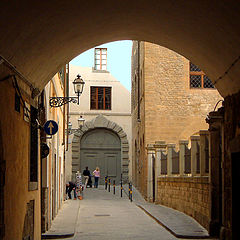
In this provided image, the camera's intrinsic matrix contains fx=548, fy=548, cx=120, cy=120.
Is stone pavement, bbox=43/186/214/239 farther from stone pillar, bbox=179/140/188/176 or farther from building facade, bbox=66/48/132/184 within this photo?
building facade, bbox=66/48/132/184

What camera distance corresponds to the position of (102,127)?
34.8 metres

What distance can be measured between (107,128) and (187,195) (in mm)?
18923

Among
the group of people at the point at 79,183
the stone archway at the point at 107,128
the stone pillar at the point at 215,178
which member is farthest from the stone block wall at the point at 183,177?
the stone archway at the point at 107,128

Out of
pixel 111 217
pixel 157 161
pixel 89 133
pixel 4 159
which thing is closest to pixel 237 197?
pixel 4 159

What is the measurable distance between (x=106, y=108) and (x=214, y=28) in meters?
27.5

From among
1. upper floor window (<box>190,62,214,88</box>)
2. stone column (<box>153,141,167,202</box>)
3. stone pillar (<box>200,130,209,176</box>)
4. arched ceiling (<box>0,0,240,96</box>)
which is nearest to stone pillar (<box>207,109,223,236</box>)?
stone pillar (<box>200,130,209,176</box>)

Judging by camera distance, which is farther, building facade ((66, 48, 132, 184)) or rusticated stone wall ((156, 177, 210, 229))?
building facade ((66, 48, 132, 184))

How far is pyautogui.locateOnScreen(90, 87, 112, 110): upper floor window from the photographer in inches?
1404

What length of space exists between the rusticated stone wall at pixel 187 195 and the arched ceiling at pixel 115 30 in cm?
370

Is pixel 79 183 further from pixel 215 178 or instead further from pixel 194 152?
pixel 215 178

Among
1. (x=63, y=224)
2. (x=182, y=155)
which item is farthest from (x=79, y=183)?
(x=63, y=224)

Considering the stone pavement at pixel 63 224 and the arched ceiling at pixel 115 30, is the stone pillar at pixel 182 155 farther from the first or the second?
the arched ceiling at pixel 115 30

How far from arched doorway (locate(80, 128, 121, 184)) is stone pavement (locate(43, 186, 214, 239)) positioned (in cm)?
1171

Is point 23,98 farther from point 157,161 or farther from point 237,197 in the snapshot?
point 157,161
